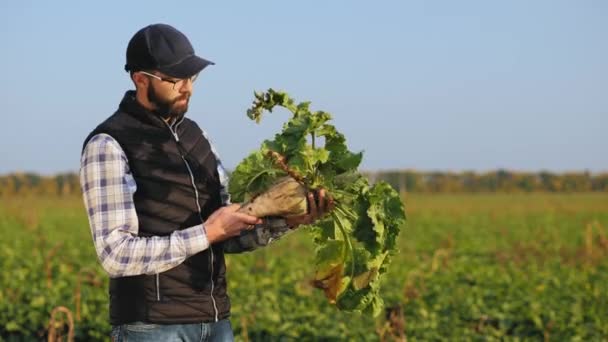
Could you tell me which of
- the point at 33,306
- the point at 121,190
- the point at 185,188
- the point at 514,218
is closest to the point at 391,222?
the point at 185,188

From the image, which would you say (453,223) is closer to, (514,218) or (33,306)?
(514,218)

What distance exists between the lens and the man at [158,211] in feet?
9.91

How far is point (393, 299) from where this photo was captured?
9.39m

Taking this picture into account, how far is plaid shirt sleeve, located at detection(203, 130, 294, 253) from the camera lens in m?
3.20

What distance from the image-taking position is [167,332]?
3.13m

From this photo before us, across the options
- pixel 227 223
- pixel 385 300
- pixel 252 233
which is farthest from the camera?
pixel 385 300

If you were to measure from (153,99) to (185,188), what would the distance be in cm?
32

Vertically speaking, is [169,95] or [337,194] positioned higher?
[169,95]

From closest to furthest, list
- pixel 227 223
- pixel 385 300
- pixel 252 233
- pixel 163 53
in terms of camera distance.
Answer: pixel 227 223 → pixel 163 53 → pixel 252 233 → pixel 385 300

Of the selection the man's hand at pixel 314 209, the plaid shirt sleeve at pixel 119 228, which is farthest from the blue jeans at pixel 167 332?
the man's hand at pixel 314 209

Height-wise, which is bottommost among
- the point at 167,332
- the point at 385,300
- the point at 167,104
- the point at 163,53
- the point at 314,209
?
the point at 385,300

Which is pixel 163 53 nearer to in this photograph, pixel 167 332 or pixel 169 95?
pixel 169 95

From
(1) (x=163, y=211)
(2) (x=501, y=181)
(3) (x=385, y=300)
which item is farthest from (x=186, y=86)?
(2) (x=501, y=181)

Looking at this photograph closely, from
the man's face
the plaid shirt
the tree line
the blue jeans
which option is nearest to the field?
the blue jeans
